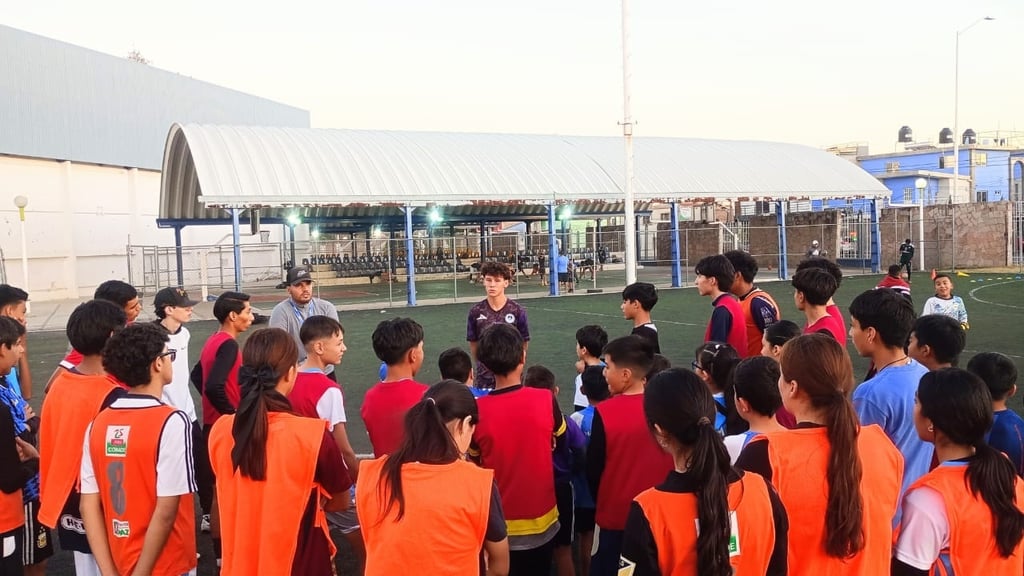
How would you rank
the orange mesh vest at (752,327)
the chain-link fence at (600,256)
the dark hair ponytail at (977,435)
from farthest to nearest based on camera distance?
the chain-link fence at (600,256), the orange mesh vest at (752,327), the dark hair ponytail at (977,435)

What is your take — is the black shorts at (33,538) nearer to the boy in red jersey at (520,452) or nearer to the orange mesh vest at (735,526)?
the boy in red jersey at (520,452)

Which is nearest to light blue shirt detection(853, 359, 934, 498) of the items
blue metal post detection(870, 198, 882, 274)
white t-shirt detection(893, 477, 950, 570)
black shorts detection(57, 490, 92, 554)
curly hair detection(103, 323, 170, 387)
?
white t-shirt detection(893, 477, 950, 570)

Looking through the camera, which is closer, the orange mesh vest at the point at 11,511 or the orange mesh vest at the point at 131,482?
the orange mesh vest at the point at 131,482

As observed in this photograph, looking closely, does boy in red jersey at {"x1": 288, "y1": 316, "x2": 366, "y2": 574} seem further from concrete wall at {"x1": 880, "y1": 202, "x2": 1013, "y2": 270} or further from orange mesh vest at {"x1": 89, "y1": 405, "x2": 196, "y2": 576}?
concrete wall at {"x1": 880, "y1": 202, "x2": 1013, "y2": 270}

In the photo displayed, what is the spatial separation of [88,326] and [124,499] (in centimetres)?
98

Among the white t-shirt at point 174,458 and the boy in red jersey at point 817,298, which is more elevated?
the boy in red jersey at point 817,298

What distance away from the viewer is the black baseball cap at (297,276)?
21.7 ft

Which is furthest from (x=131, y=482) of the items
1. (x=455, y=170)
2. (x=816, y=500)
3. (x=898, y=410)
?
(x=455, y=170)

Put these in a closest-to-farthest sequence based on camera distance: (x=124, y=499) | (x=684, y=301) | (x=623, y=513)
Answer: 1. (x=124, y=499)
2. (x=623, y=513)
3. (x=684, y=301)

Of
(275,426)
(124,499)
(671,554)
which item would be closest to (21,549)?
(124,499)

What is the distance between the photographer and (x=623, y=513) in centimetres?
347

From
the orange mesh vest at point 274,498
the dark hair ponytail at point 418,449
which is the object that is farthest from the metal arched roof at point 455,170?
the dark hair ponytail at point 418,449

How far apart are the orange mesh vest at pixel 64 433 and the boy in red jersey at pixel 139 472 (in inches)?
16.7

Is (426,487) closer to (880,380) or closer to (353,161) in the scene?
(880,380)
